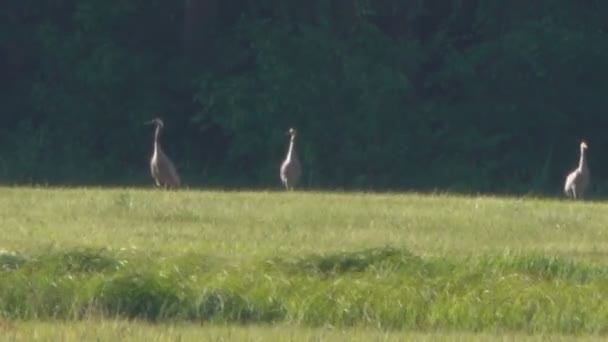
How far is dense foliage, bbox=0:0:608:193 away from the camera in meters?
35.1

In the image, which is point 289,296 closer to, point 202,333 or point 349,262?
point 349,262

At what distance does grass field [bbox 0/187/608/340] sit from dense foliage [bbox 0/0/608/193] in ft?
48.3

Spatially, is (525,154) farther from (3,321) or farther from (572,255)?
(3,321)

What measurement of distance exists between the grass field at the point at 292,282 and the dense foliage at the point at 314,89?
1473 centimetres

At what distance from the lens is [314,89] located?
3500 centimetres

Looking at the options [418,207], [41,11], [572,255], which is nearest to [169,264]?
[572,255]

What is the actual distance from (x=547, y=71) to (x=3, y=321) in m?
23.4

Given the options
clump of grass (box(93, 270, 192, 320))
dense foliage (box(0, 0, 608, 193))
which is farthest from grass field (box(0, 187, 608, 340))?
dense foliage (box(0, 0, 608, 193))

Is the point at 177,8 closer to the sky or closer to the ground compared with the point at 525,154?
closer to the sky

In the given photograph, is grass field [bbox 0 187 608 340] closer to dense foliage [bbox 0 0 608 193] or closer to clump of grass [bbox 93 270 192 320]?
clump of grass [bbox 93 270 192 320]

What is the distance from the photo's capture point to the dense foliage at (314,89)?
35094mm

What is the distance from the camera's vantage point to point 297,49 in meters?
35.1

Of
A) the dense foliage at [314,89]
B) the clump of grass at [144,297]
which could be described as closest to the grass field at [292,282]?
the clump of grass at [144,297]

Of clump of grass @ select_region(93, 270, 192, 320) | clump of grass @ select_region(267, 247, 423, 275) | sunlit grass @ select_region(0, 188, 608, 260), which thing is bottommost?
sunlit grass @ select_region(0, 188, 608, 260)
